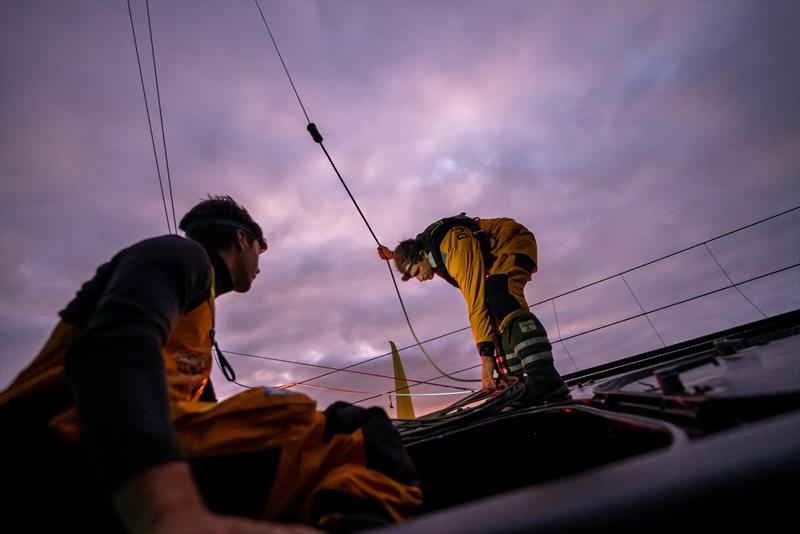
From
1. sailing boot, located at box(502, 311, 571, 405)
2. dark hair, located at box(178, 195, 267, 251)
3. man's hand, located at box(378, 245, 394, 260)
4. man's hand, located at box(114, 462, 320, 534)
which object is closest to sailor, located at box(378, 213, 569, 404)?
sailing boot, located at box(502, 311, 571, 405)

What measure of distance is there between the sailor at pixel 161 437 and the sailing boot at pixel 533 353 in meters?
1.28

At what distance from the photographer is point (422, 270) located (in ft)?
10.5

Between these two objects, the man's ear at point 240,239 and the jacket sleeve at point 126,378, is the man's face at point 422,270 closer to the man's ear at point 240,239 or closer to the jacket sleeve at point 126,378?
the man's ear at point 240,239

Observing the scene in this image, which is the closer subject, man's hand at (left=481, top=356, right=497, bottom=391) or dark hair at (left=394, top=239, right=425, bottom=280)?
man's hand at (left=481, top=356, right=497, bottom=391)

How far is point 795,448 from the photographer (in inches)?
12.5

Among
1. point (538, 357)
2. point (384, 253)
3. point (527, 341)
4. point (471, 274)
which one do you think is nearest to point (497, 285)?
point (471, 274)

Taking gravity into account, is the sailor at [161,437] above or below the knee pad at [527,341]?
below

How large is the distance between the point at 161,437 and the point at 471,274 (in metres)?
2.25

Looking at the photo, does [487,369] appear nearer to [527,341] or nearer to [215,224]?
[527,341]

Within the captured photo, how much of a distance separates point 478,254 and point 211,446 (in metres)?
2.17

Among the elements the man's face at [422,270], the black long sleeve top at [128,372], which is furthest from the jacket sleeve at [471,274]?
the black long sleeve top at [128,372]

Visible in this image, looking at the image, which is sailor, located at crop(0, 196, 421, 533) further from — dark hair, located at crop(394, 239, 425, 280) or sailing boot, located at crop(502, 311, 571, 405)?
dark hair, located at crop(394, 239, 425, 280)

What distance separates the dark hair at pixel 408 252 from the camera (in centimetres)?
312

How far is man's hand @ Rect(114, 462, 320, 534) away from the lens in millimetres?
372
